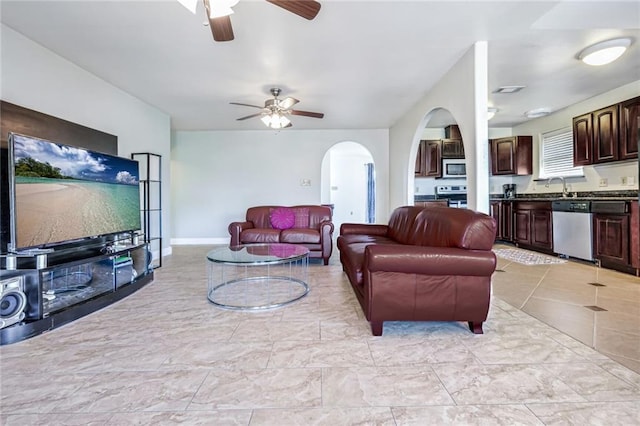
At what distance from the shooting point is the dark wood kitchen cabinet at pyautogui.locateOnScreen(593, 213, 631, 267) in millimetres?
3582

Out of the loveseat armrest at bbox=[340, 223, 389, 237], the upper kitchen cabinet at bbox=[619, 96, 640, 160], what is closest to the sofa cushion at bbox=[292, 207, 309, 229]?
the loveseat armrest at bbox=[340, 223, 389, 237]

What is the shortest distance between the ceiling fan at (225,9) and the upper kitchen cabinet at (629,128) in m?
4.37

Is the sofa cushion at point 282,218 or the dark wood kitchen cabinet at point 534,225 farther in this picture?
the sofa cushion at point 282,218

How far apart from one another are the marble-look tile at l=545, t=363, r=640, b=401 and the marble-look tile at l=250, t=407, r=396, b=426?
1.01 m

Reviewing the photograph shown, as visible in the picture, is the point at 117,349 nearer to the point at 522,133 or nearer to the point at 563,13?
the point at 563,13

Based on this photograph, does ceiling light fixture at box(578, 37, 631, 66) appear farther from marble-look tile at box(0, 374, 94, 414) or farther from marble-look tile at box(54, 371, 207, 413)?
marble-look tile at box(0, 374, 94, 414)

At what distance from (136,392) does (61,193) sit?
1.94 meters

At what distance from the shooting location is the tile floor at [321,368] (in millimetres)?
1297

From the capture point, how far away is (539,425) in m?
1.21

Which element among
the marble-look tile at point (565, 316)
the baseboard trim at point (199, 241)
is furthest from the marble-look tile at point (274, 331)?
the baseboard trim at point (199, 241)

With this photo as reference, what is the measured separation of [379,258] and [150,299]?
7.59ft

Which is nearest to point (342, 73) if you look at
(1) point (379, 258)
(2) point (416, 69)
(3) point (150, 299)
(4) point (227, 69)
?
(2) point (416, 69)

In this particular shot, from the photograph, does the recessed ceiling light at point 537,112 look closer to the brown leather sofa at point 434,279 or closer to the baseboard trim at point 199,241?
the brown leather sofa at point 434,279

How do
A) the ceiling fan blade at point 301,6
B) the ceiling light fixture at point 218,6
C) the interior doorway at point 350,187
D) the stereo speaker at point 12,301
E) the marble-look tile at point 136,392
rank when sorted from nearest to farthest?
the marble-look tile at point 136,392 < the ceiling light fixture at point 218,6 < the ceiling fan blade at point 301,6 < the stereo speaker at point 12,301 < the interior doorway at point 350,187
